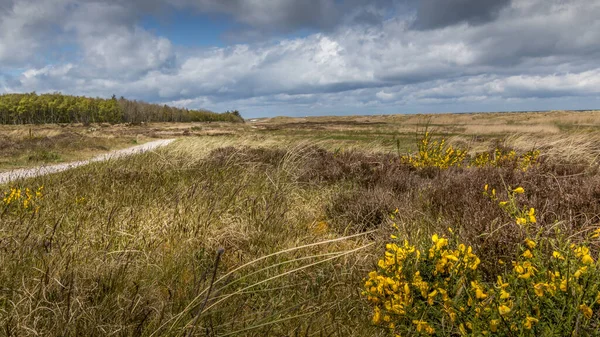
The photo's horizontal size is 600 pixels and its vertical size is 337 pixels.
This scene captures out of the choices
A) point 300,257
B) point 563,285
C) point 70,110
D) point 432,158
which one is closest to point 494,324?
point 563,285

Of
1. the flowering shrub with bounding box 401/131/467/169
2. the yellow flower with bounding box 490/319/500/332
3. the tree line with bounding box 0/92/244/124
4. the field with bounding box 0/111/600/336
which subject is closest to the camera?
the yellow flower with bounding box 490/319/500/332

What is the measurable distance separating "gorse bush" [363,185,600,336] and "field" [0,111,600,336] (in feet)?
0.04

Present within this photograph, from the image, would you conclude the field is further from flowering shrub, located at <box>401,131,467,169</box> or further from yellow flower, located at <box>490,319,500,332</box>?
flowering shrub, located at <box>401,131,467,169</box>

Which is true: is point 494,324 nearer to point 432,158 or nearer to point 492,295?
point 492,295

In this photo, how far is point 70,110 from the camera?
99.4 meters

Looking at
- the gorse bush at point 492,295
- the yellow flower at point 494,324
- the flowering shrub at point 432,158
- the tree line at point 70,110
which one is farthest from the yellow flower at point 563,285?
the tree line at point 70,110

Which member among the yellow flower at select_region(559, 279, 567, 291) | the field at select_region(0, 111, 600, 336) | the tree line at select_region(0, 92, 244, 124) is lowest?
the field at select_region(0, 111, 600, 336)

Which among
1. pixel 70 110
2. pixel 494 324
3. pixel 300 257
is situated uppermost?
pixel 70 110

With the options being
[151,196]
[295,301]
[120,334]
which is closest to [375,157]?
[151,196]

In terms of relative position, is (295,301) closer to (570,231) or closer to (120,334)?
(120,334)

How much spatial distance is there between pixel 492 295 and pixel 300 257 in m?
1.38

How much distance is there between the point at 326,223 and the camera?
4.30 meters

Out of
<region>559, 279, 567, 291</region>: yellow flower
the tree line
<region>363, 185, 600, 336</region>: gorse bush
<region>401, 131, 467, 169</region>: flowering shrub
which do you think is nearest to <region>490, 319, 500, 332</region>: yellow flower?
<region>363, 185, 600, 336</region>: gorse bush

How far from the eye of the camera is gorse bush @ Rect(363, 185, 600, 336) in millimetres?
1596
